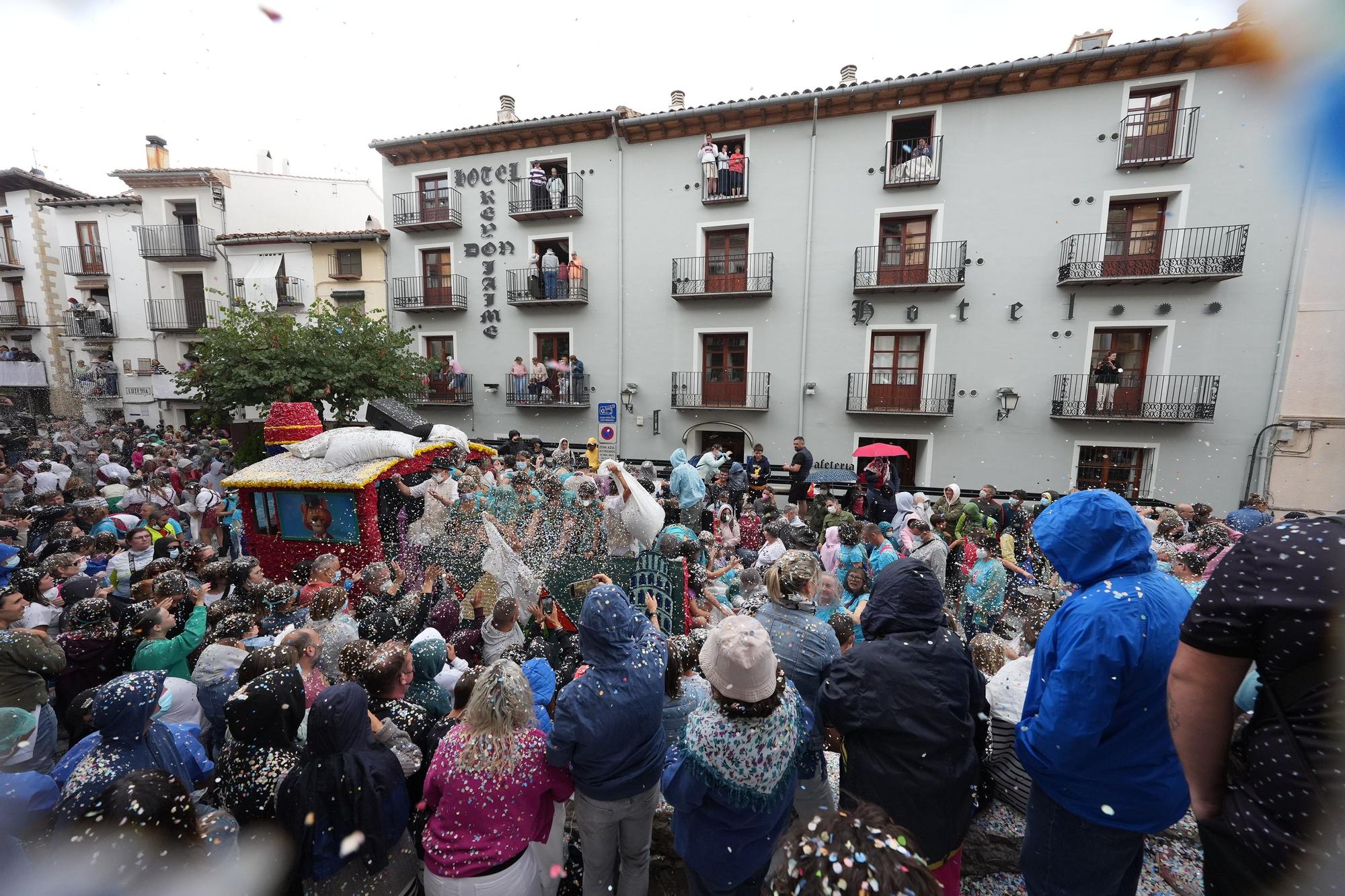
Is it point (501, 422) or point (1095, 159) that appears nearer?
point (1095, 159)

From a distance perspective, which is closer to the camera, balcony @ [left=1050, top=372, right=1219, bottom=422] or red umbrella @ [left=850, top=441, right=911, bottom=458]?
red umbrella @ [left=850, top=441, right=911, bottom=458]

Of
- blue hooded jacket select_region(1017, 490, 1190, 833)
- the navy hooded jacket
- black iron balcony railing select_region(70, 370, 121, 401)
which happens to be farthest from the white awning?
blue hooded jacket select_region(1017, 490, 1190, 833)

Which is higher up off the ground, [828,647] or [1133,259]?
[1133,259]

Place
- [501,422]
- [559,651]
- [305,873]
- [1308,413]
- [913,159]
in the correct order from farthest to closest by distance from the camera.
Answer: [501,422] → [913,159] → [1308,413] → [559,651] → [305,873]

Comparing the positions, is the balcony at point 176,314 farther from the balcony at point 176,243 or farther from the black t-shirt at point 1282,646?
the black t-shirt at point 1282,646

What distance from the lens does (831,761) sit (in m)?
3.15

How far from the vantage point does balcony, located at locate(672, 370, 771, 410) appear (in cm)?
1376

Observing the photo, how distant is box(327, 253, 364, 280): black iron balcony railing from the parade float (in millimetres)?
11984

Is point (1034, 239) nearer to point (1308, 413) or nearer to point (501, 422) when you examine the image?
point (1308, 413)

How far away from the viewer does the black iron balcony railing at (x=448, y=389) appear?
15758 mm

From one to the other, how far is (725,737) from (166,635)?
141 inches

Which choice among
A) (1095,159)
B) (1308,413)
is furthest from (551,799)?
(1095,159)

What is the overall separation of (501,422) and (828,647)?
14661 millimetres

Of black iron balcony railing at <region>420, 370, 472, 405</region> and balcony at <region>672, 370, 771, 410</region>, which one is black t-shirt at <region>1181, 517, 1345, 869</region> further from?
black iron balcony railing at <region>420, 370, 472, 405</region>
